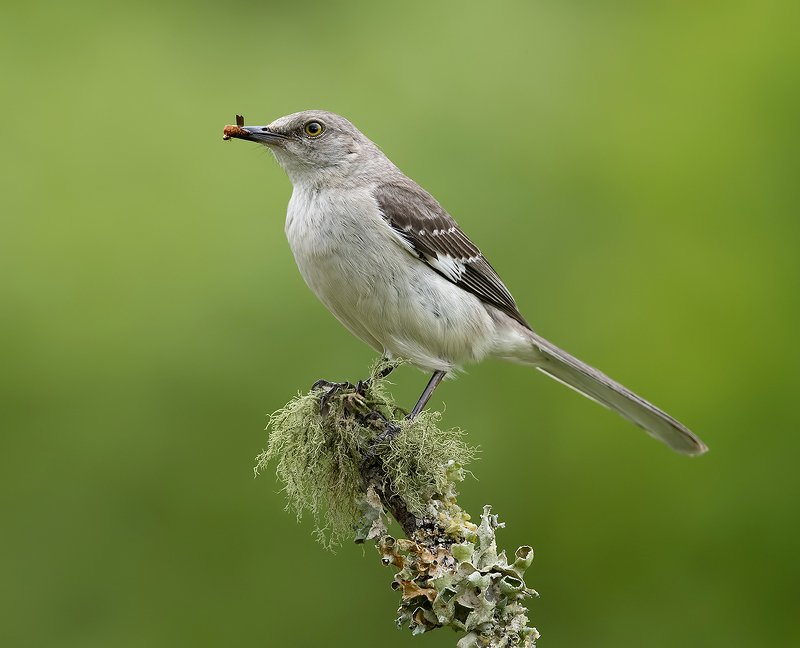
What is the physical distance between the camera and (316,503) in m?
3.35

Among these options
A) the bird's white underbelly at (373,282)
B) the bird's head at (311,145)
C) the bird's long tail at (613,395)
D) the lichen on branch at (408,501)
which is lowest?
the lichen on branch at (408,501)

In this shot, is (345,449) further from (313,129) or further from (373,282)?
(313,129)

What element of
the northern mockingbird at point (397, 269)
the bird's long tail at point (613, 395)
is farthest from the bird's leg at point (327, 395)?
the bird's long tail at point (613, 395)

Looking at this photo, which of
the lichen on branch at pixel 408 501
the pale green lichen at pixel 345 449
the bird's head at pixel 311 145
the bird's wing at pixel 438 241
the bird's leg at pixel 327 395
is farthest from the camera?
the bird's head at pixel 311 145

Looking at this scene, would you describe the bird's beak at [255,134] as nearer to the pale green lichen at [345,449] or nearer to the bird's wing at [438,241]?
the bird's wing at [438,241]

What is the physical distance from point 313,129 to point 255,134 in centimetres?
28

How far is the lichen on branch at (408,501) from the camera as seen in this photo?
2707 mm

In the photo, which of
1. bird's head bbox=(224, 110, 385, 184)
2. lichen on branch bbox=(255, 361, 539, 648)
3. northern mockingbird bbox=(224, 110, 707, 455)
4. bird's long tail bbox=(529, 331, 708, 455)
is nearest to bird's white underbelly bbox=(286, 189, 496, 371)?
northern mockingbird bbox=(224, 110, 707, 455)

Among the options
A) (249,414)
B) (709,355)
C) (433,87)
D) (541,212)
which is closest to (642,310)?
(709,355)

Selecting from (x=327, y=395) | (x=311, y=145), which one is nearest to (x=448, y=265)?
(x=311, y=145)

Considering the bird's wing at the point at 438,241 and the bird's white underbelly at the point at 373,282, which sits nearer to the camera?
the bird's white underbelly at the point at 373,282

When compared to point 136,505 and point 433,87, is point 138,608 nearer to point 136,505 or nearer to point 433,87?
point 136,505

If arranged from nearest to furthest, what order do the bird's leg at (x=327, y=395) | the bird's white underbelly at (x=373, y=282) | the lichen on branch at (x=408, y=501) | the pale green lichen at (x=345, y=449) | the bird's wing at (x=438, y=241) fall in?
the lichen on branch at (x=408, y=501)
the pale green lichen at (x=345, y=449)
the bird's leg at (x=327, y=395)
the bird's white underbelly at (x=373, y=282)
the bird's wing at (x=438, y=241)

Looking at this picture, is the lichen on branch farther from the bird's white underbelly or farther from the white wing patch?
the white wing patch
